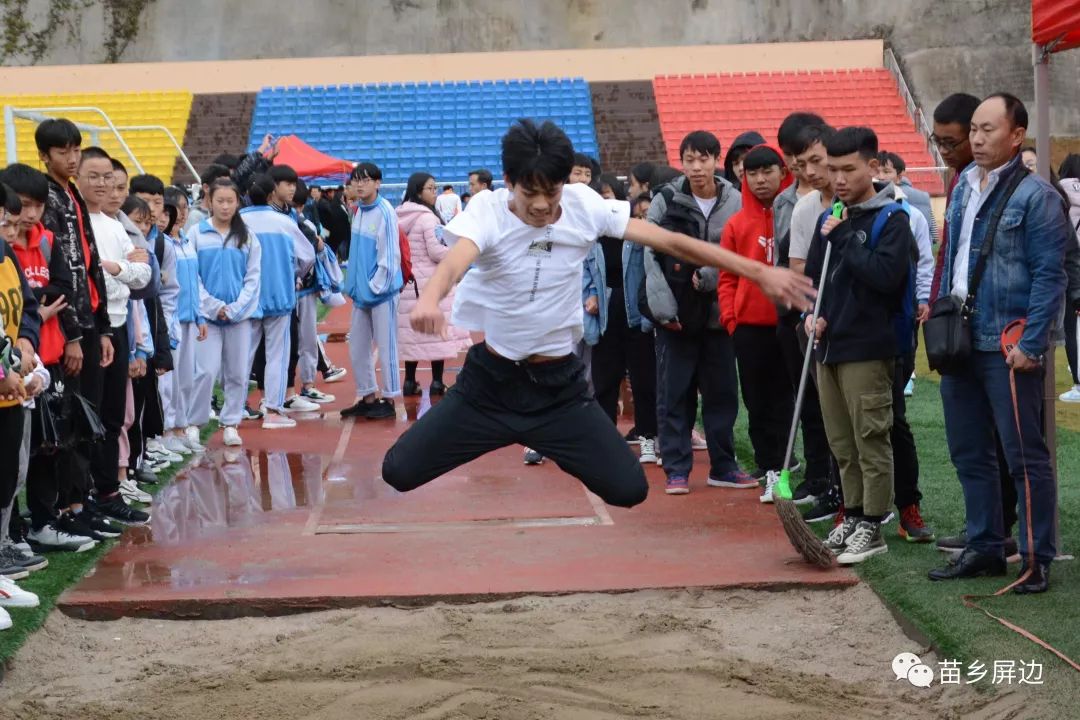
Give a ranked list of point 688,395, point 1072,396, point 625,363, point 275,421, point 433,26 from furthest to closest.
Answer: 1. point 433,26
2. point 1072,396
3. point 275,421
4. point 625,363
5. point 688,395

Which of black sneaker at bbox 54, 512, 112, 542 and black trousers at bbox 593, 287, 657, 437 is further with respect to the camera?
black trousers at bbox 593, 287, 657, 437

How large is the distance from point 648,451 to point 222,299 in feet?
10.6

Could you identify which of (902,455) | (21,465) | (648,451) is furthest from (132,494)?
(902,455)

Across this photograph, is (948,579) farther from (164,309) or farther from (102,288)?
(164,309)

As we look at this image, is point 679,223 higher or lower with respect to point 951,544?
higher

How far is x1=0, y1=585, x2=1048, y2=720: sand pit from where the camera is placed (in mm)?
4445

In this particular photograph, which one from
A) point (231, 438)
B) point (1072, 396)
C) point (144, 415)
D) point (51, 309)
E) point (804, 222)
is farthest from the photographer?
point (1072, 396)

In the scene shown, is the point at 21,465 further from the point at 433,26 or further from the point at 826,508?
the point at 433,26

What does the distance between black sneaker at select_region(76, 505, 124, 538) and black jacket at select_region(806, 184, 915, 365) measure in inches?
147

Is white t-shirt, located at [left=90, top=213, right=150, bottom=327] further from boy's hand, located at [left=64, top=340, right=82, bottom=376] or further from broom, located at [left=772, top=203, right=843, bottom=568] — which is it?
broom, located at [left=772, top=203, right=843, bottom=568]

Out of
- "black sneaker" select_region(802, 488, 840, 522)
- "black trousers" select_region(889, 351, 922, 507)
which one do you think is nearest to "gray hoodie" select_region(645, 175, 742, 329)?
"black sneaker" select_region(802, 488, 840, 522)

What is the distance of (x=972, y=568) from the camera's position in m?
5.67

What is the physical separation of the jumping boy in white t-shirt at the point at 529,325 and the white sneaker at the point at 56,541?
2050 mm

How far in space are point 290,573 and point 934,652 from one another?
291cm
